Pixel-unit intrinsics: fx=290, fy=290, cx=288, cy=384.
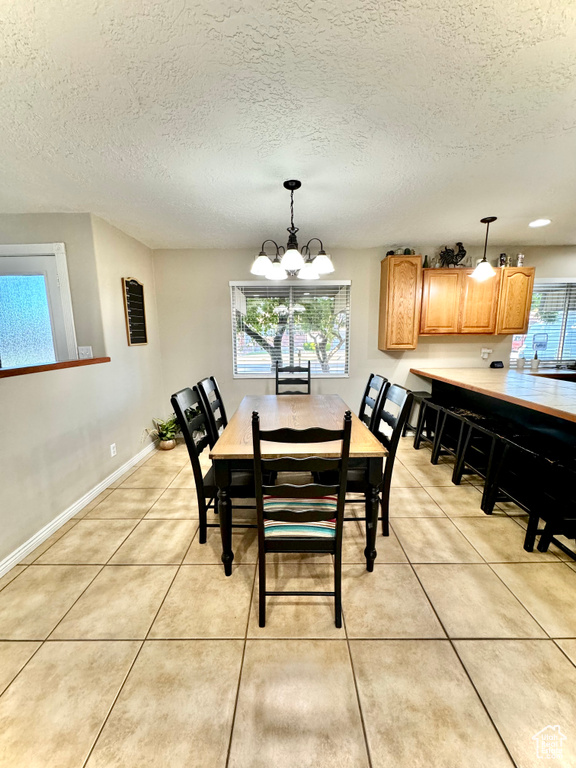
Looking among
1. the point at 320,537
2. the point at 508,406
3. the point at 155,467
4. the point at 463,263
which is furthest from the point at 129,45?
the point at 463,263

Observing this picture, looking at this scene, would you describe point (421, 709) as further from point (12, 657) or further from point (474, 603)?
point (12, 657)

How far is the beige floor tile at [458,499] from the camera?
2252mm

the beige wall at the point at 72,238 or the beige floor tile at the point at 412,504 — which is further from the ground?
the beige wall at the point at 72,238

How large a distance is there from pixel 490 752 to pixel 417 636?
38 cm

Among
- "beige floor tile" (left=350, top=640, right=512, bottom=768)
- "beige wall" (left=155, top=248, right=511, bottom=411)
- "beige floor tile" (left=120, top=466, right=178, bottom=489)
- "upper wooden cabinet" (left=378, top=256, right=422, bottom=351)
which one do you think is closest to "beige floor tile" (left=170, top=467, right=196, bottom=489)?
"beige floor tile" (left=120, top=466, right=178, bottom=489)

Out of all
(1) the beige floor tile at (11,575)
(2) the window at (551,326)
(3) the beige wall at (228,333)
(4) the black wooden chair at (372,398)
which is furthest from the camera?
(2) the window at (551,326)

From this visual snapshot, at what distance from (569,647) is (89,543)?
2.65 m

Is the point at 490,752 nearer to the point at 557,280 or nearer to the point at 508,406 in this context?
the point at 508,406

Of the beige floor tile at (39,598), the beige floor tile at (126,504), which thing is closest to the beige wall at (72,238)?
the beige floor tile at (126,504)

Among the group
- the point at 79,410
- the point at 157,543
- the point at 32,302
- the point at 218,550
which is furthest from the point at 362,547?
the point at 32,302

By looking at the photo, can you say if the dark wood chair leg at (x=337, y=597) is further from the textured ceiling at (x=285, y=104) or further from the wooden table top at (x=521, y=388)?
the textured ceiling at (x=285, y=104)

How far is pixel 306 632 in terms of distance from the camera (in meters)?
1.35

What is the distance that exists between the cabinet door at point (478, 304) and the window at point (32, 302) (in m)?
4.18

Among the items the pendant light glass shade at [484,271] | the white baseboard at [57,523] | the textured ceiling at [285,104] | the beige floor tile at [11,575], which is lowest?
the beige floor tile at [11,575]
